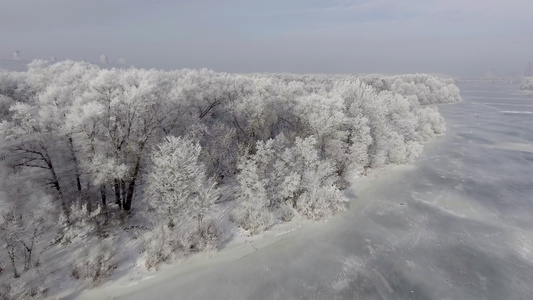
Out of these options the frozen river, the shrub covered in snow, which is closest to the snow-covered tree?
the shrub covered in snow

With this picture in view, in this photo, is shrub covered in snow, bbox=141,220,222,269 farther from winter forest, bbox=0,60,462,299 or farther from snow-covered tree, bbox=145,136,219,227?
snow-covered tree, bbox=145,136,219,227

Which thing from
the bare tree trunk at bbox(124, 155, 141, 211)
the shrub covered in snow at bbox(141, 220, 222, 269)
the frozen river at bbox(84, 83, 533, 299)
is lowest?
the frozen river at bbox(84, 83, 533, 299)

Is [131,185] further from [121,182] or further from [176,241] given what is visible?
[176,241]

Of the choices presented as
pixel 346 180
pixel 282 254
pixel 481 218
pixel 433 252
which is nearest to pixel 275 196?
pixel 282 254

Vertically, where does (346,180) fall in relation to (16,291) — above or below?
below

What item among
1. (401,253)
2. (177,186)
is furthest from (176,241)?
(401,253)

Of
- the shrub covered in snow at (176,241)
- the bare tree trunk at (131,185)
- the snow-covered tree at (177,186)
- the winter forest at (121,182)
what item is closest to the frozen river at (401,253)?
the shrub covered in snow at (176,241)

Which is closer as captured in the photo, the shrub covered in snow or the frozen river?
the frozen river

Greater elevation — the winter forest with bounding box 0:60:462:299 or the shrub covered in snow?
the winter forest with bounding box 0:60:462:299

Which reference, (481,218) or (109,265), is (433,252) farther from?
(109,265)
